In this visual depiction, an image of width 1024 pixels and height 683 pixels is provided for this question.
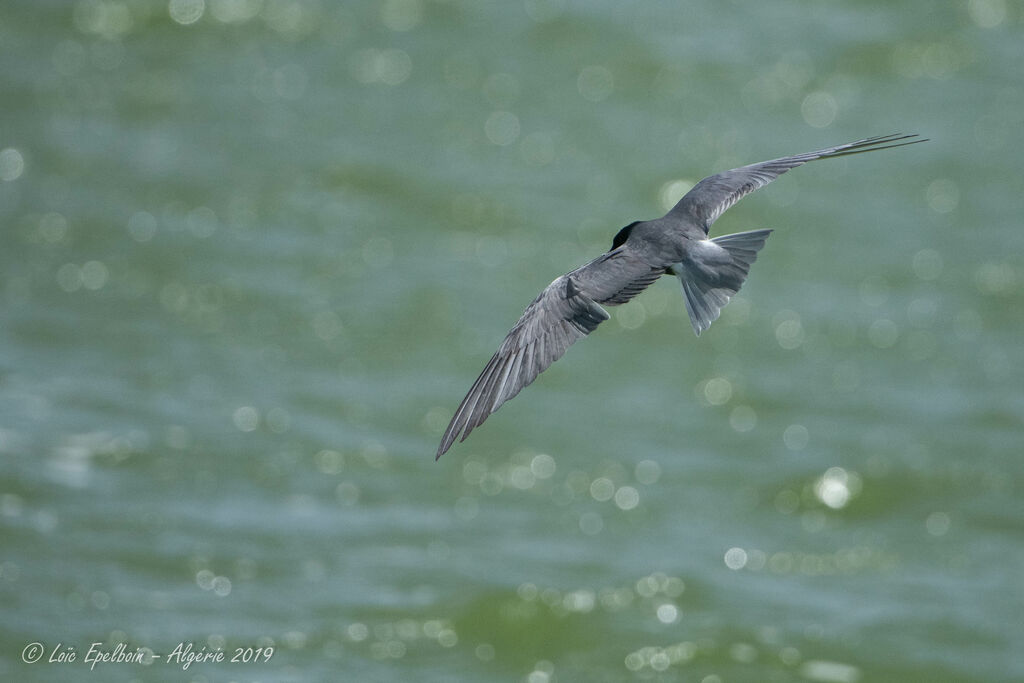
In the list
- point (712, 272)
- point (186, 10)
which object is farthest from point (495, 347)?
point (712, 272)

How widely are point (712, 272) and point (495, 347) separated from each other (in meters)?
7.26

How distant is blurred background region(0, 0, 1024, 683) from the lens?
Answer: 950 centimetres

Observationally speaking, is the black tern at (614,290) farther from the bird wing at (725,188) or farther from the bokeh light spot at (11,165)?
the bokeh light spot at (11,165)

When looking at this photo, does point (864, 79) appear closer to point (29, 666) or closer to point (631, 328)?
point (631, 328)

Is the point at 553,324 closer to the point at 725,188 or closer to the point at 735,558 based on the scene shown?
the point at 725,188

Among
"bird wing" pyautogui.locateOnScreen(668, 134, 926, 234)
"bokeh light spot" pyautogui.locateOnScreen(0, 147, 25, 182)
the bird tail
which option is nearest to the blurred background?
"bokeh light spot" pyautogui.locateOnScreen(0, 147, 25, 182)

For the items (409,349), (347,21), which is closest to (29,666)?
(409,349)

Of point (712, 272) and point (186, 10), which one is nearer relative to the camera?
point (712, 272)

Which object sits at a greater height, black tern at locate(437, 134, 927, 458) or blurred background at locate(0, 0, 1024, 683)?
blurred background at locate(0, 0, 1024, 683)

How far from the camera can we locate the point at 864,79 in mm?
15242

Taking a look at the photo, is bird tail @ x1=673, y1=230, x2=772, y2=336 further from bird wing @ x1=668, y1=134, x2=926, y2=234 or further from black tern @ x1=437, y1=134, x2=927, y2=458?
bird wing @ x1=668, y1=134, x2=926, y2=234

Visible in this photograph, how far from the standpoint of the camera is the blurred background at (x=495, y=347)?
950 centimetres

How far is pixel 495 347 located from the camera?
1191 cm

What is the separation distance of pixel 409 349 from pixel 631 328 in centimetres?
203
